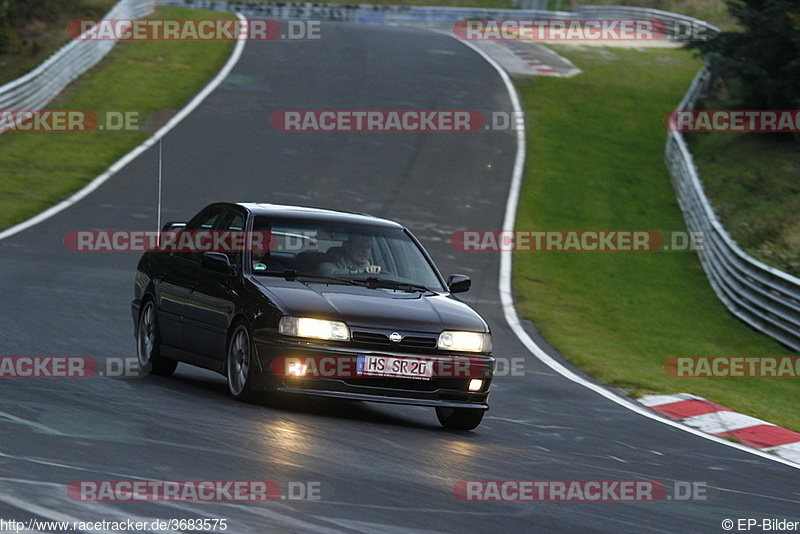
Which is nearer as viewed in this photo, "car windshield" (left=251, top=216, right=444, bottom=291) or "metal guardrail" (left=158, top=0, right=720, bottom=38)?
"car windshield" (left=251, top=216, right=444, bottom=291)

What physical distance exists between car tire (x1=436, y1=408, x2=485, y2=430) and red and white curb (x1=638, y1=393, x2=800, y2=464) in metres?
2.42

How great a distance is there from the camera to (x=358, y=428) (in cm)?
916

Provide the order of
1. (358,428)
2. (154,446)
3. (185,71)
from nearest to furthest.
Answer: (154,446)
(358,428)
(185,71)

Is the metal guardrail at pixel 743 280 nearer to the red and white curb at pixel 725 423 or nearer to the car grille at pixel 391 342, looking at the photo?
the red and white curb at pixel 725 423

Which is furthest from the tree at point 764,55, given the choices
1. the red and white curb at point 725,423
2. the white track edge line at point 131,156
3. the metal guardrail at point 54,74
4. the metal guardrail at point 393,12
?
the metal guardrail at point 393,12

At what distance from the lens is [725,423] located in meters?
11.9

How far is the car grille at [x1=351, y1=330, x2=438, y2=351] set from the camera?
9.27 m

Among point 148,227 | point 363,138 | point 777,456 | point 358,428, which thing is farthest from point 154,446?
point 363,138

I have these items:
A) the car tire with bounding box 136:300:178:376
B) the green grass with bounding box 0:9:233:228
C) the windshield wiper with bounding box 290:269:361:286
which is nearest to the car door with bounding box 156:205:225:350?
the car tire with bounding box 136:300:178:376

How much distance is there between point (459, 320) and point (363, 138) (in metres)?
20.9

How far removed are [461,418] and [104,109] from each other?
2202 centimetres

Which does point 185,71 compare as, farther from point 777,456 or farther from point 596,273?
point 777,456

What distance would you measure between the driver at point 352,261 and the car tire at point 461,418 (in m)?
1.19

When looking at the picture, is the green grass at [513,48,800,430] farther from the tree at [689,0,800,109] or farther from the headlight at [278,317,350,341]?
the headlight at [278,317,350,341]
